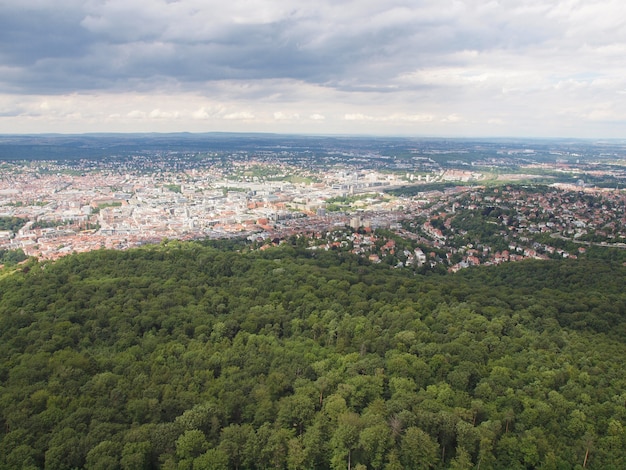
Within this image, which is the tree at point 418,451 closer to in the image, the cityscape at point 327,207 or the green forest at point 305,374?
the green forest at point 305,374

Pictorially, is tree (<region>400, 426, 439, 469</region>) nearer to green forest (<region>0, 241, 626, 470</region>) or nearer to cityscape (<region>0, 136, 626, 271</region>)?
green forest (<region>0, 241, 626, 470</region>)

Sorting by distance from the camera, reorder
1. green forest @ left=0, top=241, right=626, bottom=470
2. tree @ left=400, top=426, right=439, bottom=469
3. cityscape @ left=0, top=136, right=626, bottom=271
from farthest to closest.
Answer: cityscape @ left=0, top=136, right=626, bottom=271, green forest @ left=0, top=241, right=626, bottom=470, tree @ left=400, top=426, right=439, bottom=469

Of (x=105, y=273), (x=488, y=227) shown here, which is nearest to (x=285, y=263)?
(x=105, y=273)

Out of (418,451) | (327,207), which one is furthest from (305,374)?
(327,207)

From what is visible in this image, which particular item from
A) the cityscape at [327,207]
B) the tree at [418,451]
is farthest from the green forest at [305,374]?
the cityscape at [327,207]

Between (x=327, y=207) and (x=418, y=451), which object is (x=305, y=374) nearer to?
(x=418, y=451)

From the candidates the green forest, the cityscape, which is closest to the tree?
the green forest

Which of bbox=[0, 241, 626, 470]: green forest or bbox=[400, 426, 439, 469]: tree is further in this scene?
bbox=[0, 241, 626, 470]: green forest

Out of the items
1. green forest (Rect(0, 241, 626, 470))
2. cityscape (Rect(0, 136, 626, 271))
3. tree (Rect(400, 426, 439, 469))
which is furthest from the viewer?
cityscape (Rect(0, 136, 626, 271))
